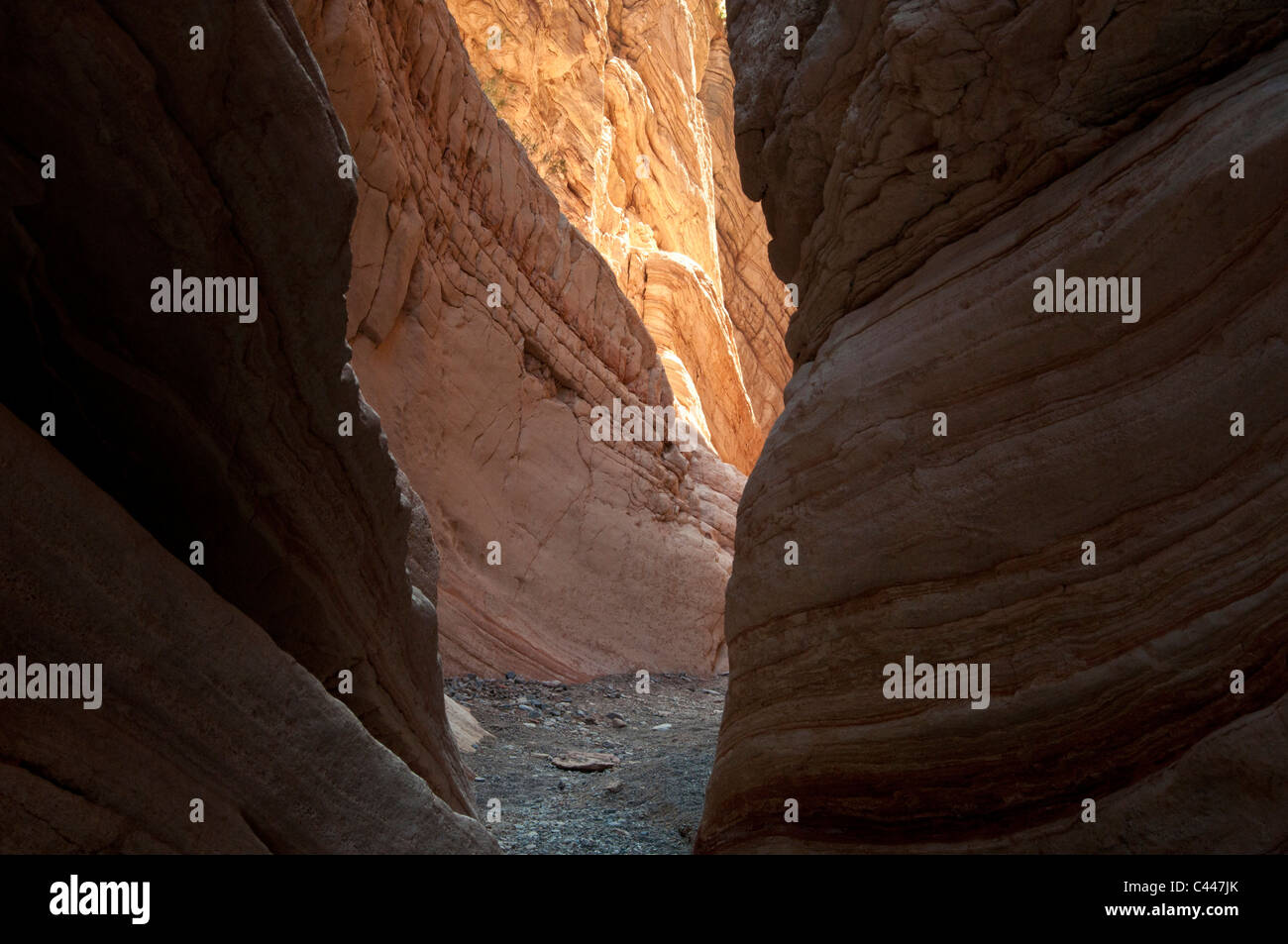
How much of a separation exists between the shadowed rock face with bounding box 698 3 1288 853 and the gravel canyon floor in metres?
0.82

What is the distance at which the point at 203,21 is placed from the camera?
104 inches

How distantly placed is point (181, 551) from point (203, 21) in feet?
6.06

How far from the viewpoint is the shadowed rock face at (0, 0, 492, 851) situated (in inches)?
96.7

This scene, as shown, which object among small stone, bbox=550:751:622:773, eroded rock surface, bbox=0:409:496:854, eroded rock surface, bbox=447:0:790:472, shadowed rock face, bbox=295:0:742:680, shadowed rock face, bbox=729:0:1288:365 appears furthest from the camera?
eroded rock surface, bbox=447:0:790:472

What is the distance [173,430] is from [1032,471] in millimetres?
3515

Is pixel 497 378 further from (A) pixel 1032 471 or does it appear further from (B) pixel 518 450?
(A) pixel 1032 471

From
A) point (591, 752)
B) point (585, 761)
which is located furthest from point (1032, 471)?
point (591, 752)

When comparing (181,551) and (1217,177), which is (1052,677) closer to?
(1217,177)

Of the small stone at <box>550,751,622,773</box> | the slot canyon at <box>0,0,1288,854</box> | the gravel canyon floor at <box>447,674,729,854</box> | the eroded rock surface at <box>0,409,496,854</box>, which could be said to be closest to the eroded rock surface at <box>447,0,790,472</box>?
the gravel canyon floor at <box>447,674,729,854</box>

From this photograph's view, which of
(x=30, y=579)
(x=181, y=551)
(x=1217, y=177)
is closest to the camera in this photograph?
(x=30, y=579)

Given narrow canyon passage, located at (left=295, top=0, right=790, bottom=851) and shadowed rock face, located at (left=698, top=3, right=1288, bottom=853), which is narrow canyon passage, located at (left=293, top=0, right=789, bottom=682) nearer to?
narrow canyon passage, located at (left=295, top=0, right=790, bottom=851)

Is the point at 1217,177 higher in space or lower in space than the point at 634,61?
lower
